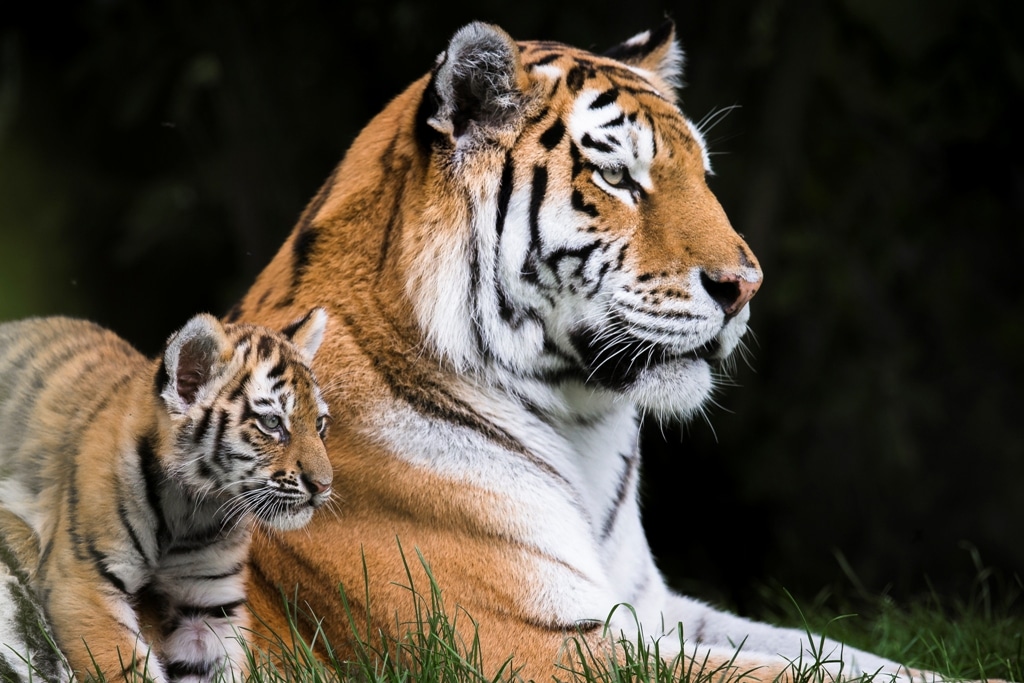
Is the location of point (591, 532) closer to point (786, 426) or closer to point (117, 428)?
point (117, 428)

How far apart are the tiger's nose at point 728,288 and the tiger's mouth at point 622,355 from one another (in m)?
0.10

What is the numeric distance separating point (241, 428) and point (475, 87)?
96 cm

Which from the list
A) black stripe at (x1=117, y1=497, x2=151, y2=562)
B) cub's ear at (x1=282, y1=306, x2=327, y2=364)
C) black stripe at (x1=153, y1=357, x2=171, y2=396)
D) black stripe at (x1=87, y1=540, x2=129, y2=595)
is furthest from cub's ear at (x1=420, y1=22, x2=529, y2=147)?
black stripe at (x1=87, y1=540, x2=129, y2=595)

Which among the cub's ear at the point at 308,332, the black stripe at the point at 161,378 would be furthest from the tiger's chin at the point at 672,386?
the black stripe at the point at 161,378

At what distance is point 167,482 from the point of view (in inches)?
100

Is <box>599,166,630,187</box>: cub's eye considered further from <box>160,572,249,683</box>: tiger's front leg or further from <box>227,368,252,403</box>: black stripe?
<box>160,572,249,683</box>: tiger's front leg

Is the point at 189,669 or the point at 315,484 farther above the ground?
the point at 315,484

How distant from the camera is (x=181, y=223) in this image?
6.30 m

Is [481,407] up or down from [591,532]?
up

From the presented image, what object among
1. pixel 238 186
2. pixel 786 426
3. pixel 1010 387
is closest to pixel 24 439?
pixel 238 186

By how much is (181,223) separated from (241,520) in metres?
3.93

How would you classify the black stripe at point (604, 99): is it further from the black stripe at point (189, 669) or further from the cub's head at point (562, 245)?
the black stripe at point (189, 669)

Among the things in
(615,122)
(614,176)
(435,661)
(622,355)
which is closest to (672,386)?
(622,355)

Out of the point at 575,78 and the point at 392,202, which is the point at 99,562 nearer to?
the point at 392,202
